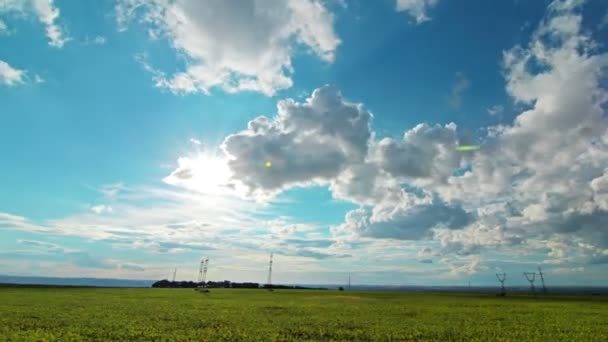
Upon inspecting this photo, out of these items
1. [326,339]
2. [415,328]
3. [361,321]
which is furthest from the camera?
[361,321]

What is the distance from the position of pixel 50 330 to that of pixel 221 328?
11460mm

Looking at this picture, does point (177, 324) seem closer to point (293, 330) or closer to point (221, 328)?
point (221, 328)

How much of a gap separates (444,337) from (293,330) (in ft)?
35.0

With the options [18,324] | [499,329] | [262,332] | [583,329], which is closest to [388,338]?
[262,332]

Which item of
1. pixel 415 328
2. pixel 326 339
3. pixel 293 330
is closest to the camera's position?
pixel 326 339

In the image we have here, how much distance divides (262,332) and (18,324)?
18708 mm

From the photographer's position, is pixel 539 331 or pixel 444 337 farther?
pixel 539 331

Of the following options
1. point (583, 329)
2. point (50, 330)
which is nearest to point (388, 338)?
point (583, 329)

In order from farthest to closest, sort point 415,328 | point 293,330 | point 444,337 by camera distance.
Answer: point 415,328 < point 293,330 < point 444,337

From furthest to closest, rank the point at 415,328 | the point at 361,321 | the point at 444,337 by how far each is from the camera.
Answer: the point at 361,321, the point at 415,328, the point at 444,337

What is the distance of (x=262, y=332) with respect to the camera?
26.9 metres

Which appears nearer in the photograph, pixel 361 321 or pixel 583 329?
pixel 583 329

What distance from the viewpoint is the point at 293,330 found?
2808 centimetres

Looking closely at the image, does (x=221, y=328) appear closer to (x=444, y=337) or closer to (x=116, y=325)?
(x=116, y=325)
